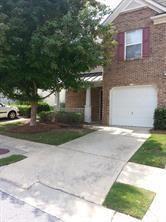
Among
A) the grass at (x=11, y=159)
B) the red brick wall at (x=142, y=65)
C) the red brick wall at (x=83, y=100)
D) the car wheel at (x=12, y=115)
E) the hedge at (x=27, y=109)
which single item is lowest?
the grass at (x=11, y=159)

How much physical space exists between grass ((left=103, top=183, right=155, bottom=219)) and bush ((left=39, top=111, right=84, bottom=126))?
379 inches

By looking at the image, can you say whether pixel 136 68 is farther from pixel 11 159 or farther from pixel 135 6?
pixel 11 159

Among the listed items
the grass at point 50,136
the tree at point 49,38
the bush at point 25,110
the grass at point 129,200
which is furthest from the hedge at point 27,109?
the grass at point 129,200

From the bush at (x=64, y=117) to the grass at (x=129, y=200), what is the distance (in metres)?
9.63

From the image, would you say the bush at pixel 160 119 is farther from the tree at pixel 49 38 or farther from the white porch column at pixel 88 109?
the white porch column at pixel 88 109

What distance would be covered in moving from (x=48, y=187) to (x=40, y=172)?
0.96 meters

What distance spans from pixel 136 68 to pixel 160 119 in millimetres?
3334

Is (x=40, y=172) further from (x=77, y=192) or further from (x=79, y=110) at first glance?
(x=79, y=110)

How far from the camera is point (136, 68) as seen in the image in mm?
14430

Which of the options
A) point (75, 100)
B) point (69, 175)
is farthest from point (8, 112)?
point (69, 175)

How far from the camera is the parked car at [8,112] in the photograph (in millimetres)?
19281

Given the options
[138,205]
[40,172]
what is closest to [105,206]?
[138,205]

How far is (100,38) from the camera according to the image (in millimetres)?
12289

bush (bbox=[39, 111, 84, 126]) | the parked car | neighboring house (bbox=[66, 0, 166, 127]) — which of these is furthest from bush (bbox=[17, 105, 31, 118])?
neighboring house (bbox=[66, 0, 166, 127])
